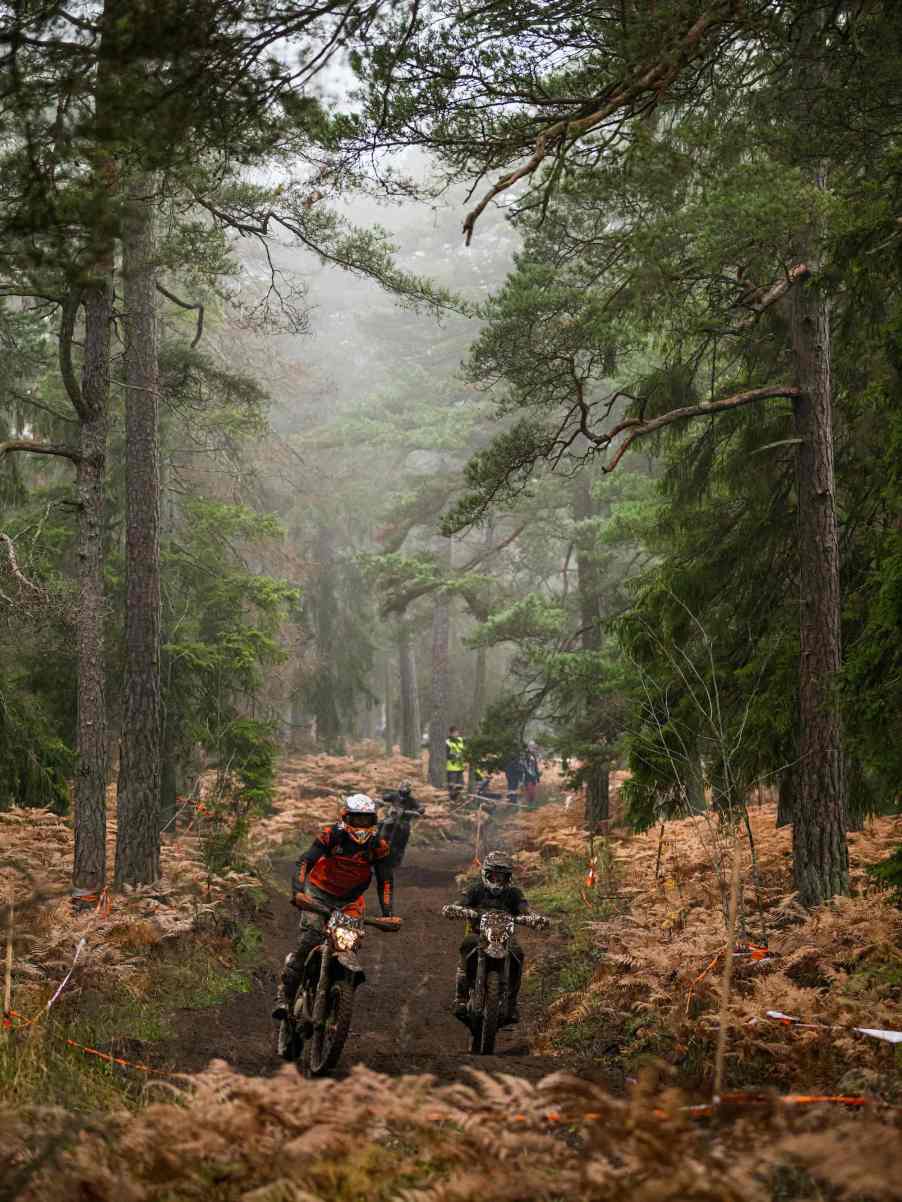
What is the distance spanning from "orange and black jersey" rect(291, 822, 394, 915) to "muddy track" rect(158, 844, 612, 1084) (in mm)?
1301

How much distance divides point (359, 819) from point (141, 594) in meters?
5.36

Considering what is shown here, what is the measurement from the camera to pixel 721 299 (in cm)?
1069

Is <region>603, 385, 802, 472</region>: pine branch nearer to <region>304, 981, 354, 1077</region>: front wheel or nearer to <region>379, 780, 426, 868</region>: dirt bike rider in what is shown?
<region>304, 981, 354, 1077</region>: front wheel

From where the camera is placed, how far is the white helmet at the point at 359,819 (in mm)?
8789

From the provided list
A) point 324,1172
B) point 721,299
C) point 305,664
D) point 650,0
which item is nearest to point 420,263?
point 305,664

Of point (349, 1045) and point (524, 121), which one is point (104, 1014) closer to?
point (349, 1045)

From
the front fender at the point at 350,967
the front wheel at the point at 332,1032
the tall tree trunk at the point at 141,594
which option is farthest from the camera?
the tall tree trunk at the point at 141,594

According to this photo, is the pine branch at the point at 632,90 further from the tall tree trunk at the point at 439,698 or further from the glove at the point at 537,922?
the tall tree trunk at the point at 439,698

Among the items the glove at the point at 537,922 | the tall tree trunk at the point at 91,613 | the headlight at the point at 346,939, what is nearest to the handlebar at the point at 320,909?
the headlight at the point at 346,939

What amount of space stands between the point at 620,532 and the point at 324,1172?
14795 mm

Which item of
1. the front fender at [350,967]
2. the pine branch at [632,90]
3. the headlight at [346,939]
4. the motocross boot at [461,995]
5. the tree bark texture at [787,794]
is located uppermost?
the pine branch at [632,90]

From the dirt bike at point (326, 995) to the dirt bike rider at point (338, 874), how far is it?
0.12 meters

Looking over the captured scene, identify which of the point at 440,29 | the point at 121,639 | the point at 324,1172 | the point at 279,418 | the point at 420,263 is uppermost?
the point at 420,263

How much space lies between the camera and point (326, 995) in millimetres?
8148
